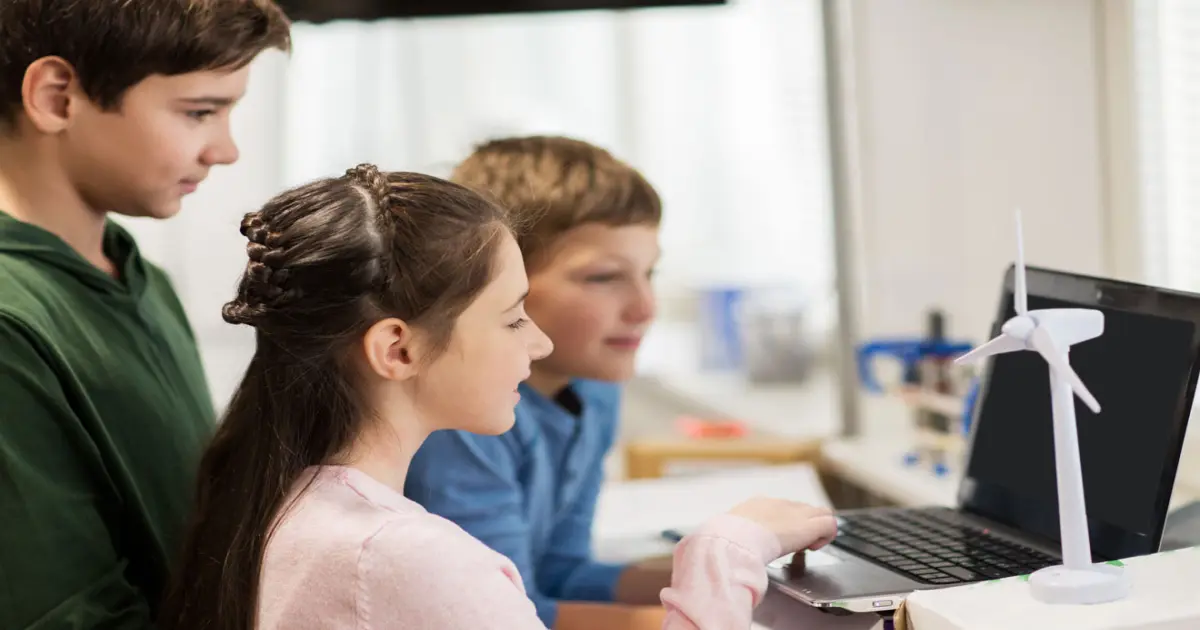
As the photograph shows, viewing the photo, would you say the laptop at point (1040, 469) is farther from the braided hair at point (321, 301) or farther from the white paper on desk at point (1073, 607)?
the braided hair at point (321, 301)

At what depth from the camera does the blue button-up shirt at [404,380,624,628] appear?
1.11m

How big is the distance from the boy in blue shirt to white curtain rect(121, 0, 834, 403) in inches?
52.7

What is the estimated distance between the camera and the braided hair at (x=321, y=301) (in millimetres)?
869

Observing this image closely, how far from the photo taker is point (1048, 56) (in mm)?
1713

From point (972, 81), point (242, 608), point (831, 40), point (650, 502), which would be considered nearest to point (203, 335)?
point (650, 502)

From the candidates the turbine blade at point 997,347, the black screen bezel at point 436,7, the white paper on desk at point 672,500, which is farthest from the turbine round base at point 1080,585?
the black screen bezel at point 436,7

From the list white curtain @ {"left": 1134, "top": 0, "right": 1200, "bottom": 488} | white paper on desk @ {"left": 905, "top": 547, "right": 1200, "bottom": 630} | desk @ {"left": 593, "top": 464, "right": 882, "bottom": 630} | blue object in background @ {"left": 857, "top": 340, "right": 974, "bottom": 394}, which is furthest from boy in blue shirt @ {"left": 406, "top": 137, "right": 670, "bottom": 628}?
white curtain @ {"left": 1134, "top": 0, "right": 1200, "bottom": 488}

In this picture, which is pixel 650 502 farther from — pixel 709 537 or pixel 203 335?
pixel 203 335

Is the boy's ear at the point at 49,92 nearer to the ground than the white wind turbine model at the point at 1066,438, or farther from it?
farther from it

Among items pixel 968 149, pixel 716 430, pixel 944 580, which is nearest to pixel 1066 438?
pixel 944 580

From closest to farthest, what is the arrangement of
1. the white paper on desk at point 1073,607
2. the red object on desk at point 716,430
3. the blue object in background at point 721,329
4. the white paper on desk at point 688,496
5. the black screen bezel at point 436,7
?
1. the white paper on desk at point 1073,607
2. the white paper on desk at point 688,496
3. the black screen bezel at point 436,7
4. the red object on desk at point 716,430
5. the blue object in background at point 721,329

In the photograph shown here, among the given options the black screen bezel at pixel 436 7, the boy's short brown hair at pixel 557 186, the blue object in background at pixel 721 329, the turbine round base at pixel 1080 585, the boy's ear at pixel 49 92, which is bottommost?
the blue object in background at pixel 721 329

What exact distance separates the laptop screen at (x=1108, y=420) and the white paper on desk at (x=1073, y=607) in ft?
0.40

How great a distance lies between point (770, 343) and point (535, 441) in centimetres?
129
